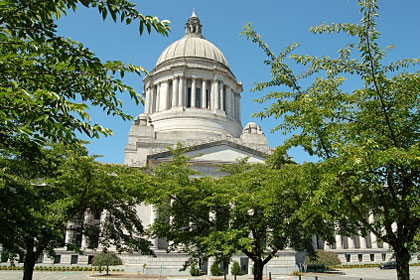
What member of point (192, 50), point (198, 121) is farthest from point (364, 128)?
point (192, 50)

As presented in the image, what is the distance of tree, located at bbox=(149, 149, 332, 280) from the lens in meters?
14.6

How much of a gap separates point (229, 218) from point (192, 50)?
47833 millimetres

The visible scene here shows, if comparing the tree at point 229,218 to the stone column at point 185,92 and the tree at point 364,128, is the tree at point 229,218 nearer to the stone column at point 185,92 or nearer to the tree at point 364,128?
the tree at point 364,128

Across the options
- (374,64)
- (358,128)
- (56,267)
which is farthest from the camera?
(56,267)

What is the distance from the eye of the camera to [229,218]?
17.1 m

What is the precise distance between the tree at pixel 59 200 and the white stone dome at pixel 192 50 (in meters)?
44.7

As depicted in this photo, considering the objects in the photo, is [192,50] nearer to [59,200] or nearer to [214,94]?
[214,94]

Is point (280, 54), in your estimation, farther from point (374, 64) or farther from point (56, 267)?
point (56, 267)

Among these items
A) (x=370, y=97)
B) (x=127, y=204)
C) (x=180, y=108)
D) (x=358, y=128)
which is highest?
(x=180, y=108)

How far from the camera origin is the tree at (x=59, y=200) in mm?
12055

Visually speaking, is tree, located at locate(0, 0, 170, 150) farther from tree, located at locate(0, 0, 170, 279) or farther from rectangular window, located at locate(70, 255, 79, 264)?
rectangular window, located at locate(70, 255, 79, 264)

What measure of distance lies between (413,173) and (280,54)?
15.6 feet

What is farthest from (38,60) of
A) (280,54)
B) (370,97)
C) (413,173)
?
(413,173)

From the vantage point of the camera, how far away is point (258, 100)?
37.8ft
